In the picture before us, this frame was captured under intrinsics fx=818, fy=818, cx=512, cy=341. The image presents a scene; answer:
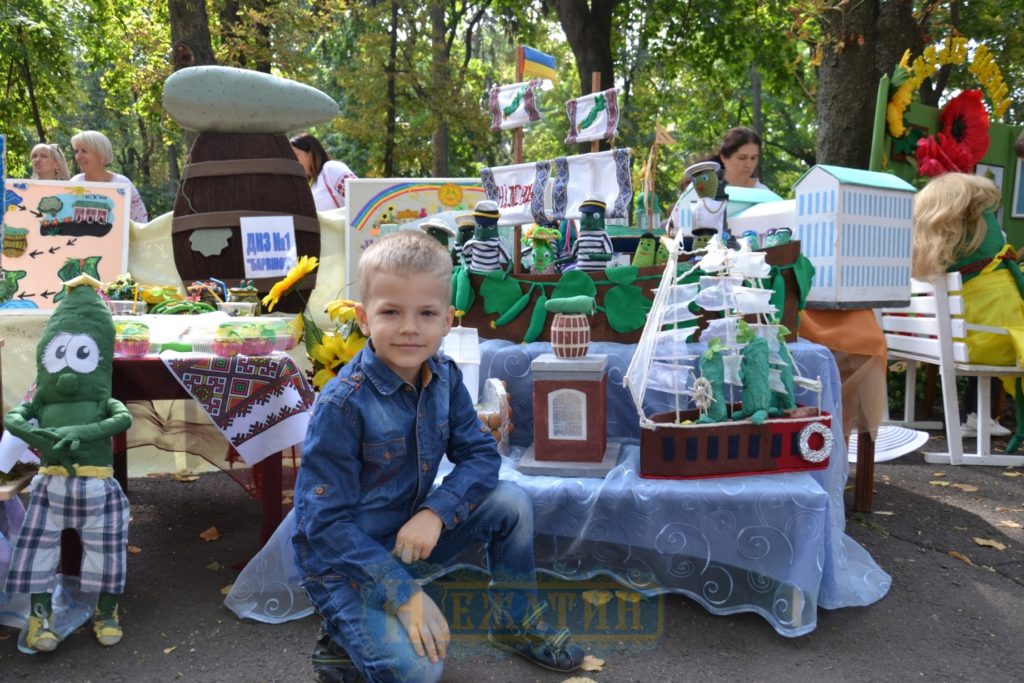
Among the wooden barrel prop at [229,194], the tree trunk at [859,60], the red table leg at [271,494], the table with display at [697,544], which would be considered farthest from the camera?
the tree trunk at [859,60]

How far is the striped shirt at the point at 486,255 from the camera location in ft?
10.8

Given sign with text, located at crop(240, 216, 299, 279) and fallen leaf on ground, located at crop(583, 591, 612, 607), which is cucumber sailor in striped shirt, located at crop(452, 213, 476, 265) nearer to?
sign with text, located at crop(240, 216, 299, 279)

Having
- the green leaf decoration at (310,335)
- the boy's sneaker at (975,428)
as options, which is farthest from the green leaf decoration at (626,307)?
the boy's sneaker at (975,428)

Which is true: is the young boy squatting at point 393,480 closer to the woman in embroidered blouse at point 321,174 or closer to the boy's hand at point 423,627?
the boy's hand at point 423,627

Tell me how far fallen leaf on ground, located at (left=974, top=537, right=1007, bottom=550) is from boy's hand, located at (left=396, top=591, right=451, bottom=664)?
8.77ft

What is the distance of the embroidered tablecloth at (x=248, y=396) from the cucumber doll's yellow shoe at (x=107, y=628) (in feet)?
2.09

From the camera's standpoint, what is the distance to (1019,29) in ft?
37.3

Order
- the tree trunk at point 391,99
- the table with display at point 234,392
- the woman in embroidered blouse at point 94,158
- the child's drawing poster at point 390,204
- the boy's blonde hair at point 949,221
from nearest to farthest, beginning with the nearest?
the table with display at point 234,392
the boy's blonde hair at point 949,221
the child's drawing poster at point 390,204
the woman in embroidered blouse at point 94,158
the tree trunk at point 391,99

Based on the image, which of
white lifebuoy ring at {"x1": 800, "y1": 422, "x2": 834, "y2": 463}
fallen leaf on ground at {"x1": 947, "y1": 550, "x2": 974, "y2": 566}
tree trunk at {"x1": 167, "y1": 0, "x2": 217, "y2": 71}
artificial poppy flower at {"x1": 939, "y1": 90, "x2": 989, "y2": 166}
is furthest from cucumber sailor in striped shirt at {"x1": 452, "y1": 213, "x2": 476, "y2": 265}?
tree trunk at {"x1": 167, "y1": 0, "x2": 217, "y2": 71}

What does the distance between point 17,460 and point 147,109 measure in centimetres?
1369

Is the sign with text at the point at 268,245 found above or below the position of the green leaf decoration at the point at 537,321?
above

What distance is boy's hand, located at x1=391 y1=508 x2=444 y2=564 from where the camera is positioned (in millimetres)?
1866

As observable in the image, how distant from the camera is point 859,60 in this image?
6.21 m

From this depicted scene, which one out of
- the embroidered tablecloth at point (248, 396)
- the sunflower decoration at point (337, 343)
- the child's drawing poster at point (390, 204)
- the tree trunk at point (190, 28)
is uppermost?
the tree trunk at point (190, 28)
